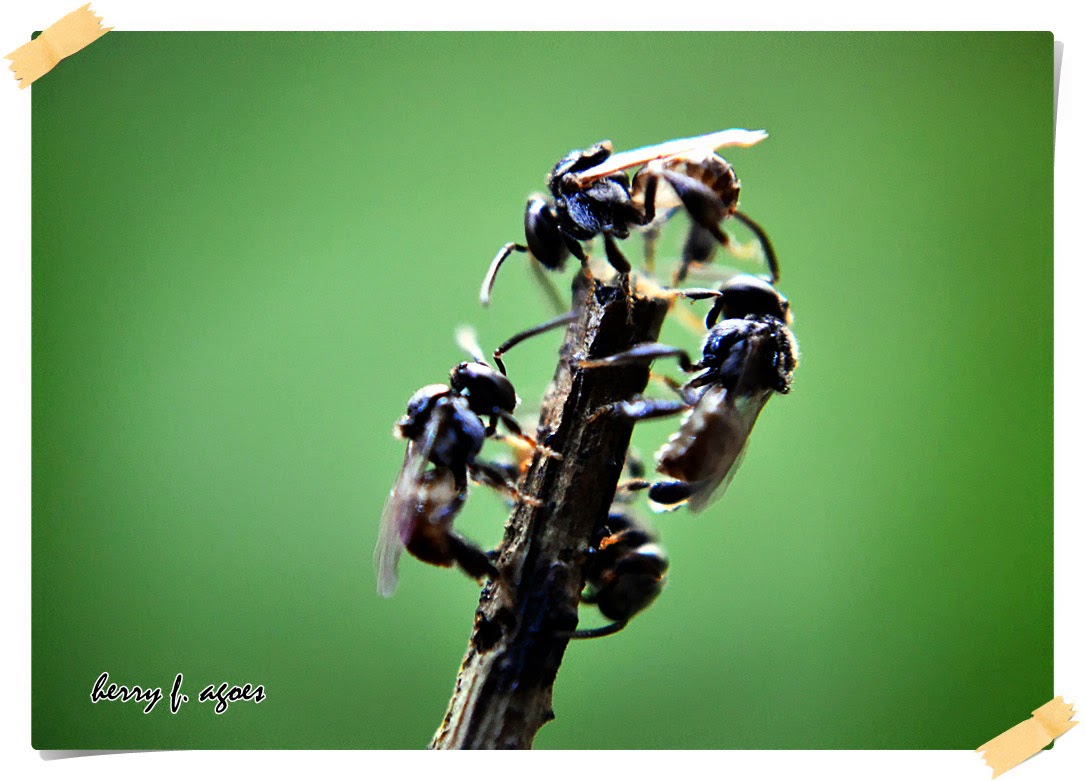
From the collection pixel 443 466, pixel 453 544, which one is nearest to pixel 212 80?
pixel 443 466

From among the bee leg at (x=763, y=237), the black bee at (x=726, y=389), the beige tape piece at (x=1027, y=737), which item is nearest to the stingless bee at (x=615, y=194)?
the bee leg at (x=763, y=237)

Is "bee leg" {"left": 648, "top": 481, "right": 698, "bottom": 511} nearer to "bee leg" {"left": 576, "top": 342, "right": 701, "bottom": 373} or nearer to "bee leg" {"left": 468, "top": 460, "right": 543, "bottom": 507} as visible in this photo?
"bee leg" {"left": 468, "top": 460, "right": 543, "bottom": 507}

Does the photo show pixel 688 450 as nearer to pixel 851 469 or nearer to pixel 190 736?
pixel 851 469

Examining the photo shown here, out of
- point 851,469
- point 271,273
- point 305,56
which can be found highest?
point 305,56

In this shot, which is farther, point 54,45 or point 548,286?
point 54,45

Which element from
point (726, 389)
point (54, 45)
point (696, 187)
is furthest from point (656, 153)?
point (54, 45)

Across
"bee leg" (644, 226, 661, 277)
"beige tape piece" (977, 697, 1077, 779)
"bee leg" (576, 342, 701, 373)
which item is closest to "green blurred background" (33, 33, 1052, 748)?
"beige tape piece" (977, 697, 1077, 779)

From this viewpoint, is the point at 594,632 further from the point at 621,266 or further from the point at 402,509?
the point at 621,266
